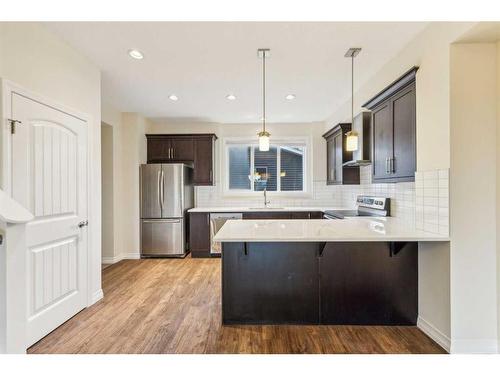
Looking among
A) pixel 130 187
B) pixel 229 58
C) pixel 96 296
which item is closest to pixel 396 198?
pixel 229 58

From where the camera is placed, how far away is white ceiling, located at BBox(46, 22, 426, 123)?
218 cm

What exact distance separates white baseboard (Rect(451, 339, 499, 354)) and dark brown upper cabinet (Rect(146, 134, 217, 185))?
3966mm

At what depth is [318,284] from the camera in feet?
7.75

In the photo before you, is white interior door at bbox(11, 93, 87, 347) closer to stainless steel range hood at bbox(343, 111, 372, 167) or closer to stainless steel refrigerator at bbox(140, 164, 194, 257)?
stainless steel refrigerator at bbox(140, 164, 194, 257)

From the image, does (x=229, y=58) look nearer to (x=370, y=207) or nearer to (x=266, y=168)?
(x=370, y=207)

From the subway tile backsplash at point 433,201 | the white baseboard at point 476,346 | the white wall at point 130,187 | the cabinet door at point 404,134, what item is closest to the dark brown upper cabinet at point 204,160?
the white wall at point 130,187

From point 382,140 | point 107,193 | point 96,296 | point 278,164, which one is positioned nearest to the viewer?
point 382,140

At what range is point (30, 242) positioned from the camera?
2.06m

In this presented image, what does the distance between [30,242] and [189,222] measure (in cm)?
278

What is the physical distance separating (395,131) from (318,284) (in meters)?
1.61

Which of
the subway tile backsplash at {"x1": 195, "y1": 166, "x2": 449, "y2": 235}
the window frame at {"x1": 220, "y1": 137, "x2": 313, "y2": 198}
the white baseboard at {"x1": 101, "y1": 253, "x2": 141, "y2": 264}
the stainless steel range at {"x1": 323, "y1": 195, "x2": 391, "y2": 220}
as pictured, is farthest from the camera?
the window frame at {"x1": 220, "y1": 137, "x2": 313, "y2": 198}

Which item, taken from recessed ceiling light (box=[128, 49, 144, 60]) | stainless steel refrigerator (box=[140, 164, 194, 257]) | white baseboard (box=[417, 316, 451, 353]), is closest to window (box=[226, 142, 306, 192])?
stainless steel refrigerator (box=[140, 164, 194, 257])

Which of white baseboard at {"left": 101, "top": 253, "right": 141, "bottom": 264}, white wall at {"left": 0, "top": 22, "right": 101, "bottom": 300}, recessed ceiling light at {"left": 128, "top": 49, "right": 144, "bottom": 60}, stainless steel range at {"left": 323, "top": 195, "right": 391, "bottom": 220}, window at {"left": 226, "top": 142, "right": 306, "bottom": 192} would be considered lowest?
white baseboard at {"left": 101, "top": 253, "right": 141, "bottom": 264}

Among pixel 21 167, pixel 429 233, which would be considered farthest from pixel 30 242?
pixel 429 233
